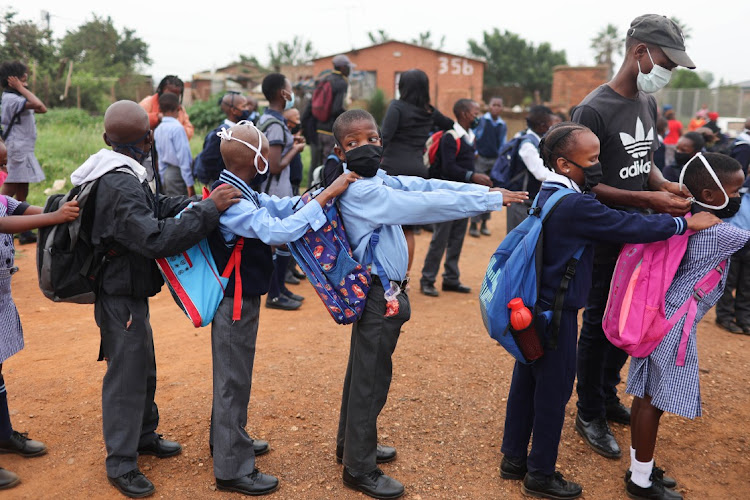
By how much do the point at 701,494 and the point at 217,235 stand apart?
9.54ft

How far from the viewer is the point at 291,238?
286 centimetres

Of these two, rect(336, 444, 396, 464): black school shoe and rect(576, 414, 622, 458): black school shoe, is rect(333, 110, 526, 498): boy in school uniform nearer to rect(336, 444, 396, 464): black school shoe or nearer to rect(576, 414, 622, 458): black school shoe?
rect(336, 444, 396, 464): black school shoe

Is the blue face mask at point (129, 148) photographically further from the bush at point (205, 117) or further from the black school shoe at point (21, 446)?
the bush at point (205, 117)

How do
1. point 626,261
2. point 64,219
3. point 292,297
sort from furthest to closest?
point 292,297
point 626,261
point 64,219

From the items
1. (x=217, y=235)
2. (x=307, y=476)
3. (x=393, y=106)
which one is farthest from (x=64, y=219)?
(x=393, y=106)

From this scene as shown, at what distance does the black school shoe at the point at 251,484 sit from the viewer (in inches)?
123

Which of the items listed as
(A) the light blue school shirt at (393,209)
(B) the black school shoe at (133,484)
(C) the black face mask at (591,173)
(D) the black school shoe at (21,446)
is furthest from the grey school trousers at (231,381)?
(C) the black face mask at (591,173)

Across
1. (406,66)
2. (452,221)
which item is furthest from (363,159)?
(406,66)

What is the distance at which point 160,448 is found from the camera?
3.49 metres

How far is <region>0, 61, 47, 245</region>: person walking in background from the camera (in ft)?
23.3

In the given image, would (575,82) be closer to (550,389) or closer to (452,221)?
(452,221)

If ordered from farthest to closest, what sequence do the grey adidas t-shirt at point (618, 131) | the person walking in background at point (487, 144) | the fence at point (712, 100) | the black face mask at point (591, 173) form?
the fence at point (712, 100) → the person walking in background at point (487, 144) → the grey adidas t-shirt at point (618, 131) → the black face mask at point (591, 173)

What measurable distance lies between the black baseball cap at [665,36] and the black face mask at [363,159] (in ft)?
5.71

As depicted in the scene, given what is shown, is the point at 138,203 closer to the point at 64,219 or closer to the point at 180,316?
the point at 64,219
